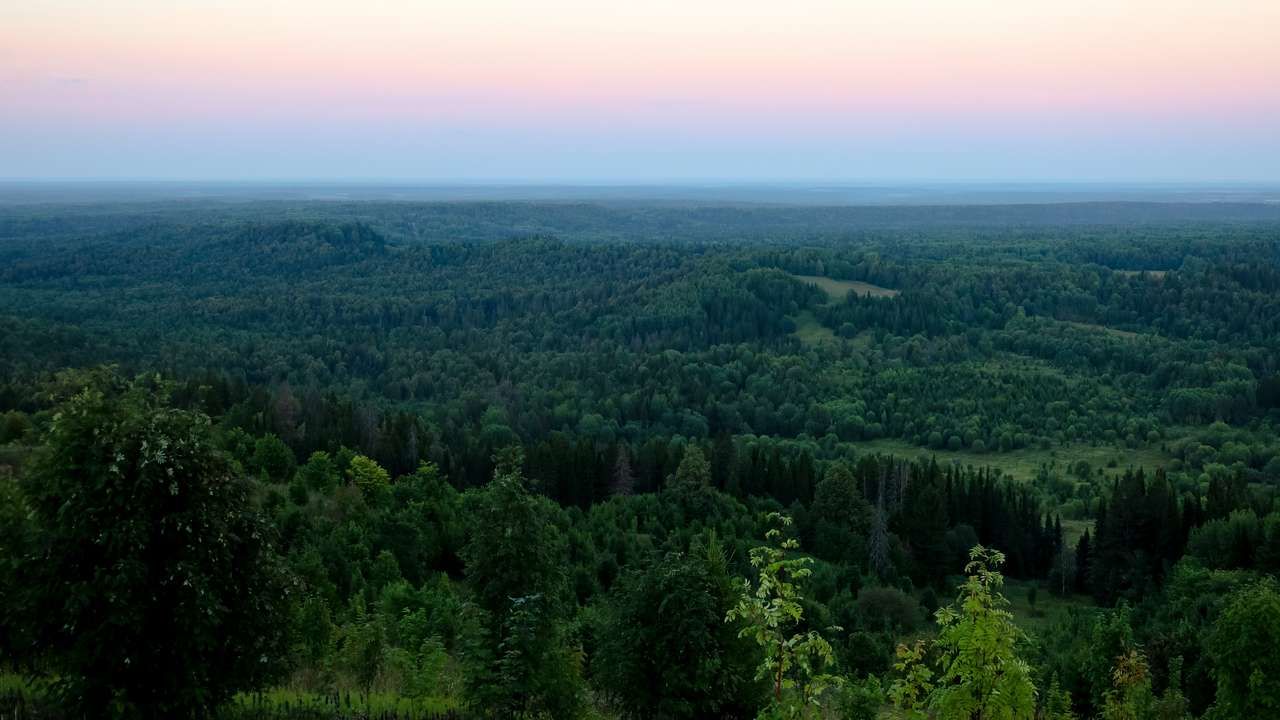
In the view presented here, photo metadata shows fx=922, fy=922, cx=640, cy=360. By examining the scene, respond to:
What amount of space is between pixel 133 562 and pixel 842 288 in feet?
611

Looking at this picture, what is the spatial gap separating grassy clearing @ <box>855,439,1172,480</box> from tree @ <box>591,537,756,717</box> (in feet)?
301

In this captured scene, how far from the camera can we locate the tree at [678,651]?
65.5ft

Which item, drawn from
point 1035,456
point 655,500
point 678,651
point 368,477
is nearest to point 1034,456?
point 1035,456

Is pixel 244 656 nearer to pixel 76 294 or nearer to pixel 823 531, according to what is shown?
pixel 823 531

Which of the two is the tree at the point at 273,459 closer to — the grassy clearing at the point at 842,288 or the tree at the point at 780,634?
the tree at the point at 780,634

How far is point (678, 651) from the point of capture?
66.1 feet

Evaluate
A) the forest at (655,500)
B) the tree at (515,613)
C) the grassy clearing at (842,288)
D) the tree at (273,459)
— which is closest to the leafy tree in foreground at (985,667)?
the forest at (655,500)

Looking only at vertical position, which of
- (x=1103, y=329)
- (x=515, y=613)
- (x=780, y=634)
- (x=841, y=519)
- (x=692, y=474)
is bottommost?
(x=1103, y=329)

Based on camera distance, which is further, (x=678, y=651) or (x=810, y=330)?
(x=810, y=330)

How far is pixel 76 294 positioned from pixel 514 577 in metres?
196

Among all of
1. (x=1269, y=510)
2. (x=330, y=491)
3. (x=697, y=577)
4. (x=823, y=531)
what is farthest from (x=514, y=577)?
(x=1269, y=510)

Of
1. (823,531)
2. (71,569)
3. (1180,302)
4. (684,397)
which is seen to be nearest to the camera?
(71,569)

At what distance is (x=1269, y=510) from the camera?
68.8m

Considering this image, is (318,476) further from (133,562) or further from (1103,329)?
(1103,329)
